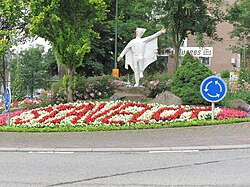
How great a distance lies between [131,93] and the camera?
19141 millimetres

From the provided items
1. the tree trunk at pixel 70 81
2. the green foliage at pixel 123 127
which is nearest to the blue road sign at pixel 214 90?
the green foliage at pixel 123 127

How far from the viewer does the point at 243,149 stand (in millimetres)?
9672

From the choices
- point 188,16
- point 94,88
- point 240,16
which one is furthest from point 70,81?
point 240,16

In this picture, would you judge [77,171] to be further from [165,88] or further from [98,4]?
[165,88]

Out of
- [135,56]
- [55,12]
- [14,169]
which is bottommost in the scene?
[14,169]

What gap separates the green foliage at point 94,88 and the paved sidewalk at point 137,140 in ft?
21.2

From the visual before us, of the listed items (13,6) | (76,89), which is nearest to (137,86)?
(76,89)

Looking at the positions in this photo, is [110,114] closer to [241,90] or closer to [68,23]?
[68,23]

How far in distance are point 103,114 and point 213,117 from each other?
3457 mm

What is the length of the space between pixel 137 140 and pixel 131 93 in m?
8.18

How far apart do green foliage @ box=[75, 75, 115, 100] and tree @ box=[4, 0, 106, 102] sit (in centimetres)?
205

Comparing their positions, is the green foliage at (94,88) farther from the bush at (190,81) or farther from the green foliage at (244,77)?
the green foliage at (244,77)

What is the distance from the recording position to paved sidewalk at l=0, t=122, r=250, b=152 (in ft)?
33.0

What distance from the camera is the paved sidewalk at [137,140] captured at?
10.1 meters
